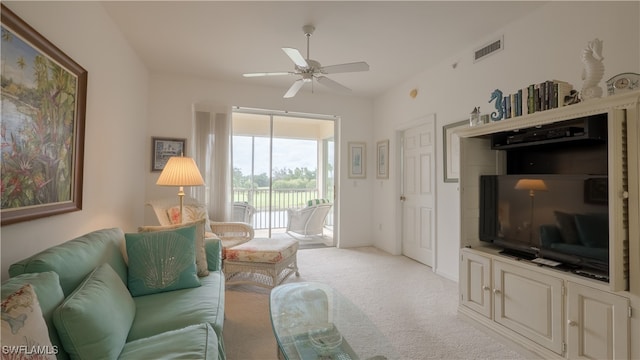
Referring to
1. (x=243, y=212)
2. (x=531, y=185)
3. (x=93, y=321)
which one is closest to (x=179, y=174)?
(x=93, y=321)

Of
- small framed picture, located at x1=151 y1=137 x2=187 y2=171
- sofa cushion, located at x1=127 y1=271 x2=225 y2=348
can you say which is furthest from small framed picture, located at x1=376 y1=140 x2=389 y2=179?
sofa cushion, located at x1=127 y1=271 x2=225 y2=348

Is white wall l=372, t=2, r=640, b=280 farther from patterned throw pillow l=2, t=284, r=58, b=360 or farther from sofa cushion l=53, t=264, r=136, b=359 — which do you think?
patterned throw pillow l=2, t=284, r=58, b=360

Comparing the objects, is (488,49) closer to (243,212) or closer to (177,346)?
(177,346)

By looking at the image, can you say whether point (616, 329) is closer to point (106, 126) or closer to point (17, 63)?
point (17, 63)

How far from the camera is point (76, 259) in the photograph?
4.38 ft

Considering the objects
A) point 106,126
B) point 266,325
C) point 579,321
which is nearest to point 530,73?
point 579,321

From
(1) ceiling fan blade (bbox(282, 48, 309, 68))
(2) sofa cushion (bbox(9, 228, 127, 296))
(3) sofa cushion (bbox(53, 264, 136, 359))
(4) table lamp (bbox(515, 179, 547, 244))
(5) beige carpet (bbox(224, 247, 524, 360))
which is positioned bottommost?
(5) beige carpet (bbox(224, 247, 524, 360))

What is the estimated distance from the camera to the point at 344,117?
187 inches

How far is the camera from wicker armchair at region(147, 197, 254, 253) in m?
3.17

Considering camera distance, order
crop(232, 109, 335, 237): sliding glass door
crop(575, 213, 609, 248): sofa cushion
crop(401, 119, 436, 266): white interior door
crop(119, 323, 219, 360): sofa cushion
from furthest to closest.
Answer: crop(232, 109, 335, 237): sliding glass door
crop(401, 119, 436, 266): white interior door
crop(575, 213, 609, 248): sofa cushion
crop(119, 323, 219, 360): sofa cushion

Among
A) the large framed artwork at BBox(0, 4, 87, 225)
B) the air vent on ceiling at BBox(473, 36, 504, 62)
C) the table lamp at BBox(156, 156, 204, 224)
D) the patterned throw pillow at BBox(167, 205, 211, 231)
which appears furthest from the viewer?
the patterned throw pillow at BBox(167, 205, 211, 231)

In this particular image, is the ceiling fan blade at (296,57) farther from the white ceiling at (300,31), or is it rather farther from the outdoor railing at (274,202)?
the outdoor railing at (274,202)

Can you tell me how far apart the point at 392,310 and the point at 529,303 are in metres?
1.01

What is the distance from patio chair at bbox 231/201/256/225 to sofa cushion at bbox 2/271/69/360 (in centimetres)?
330
